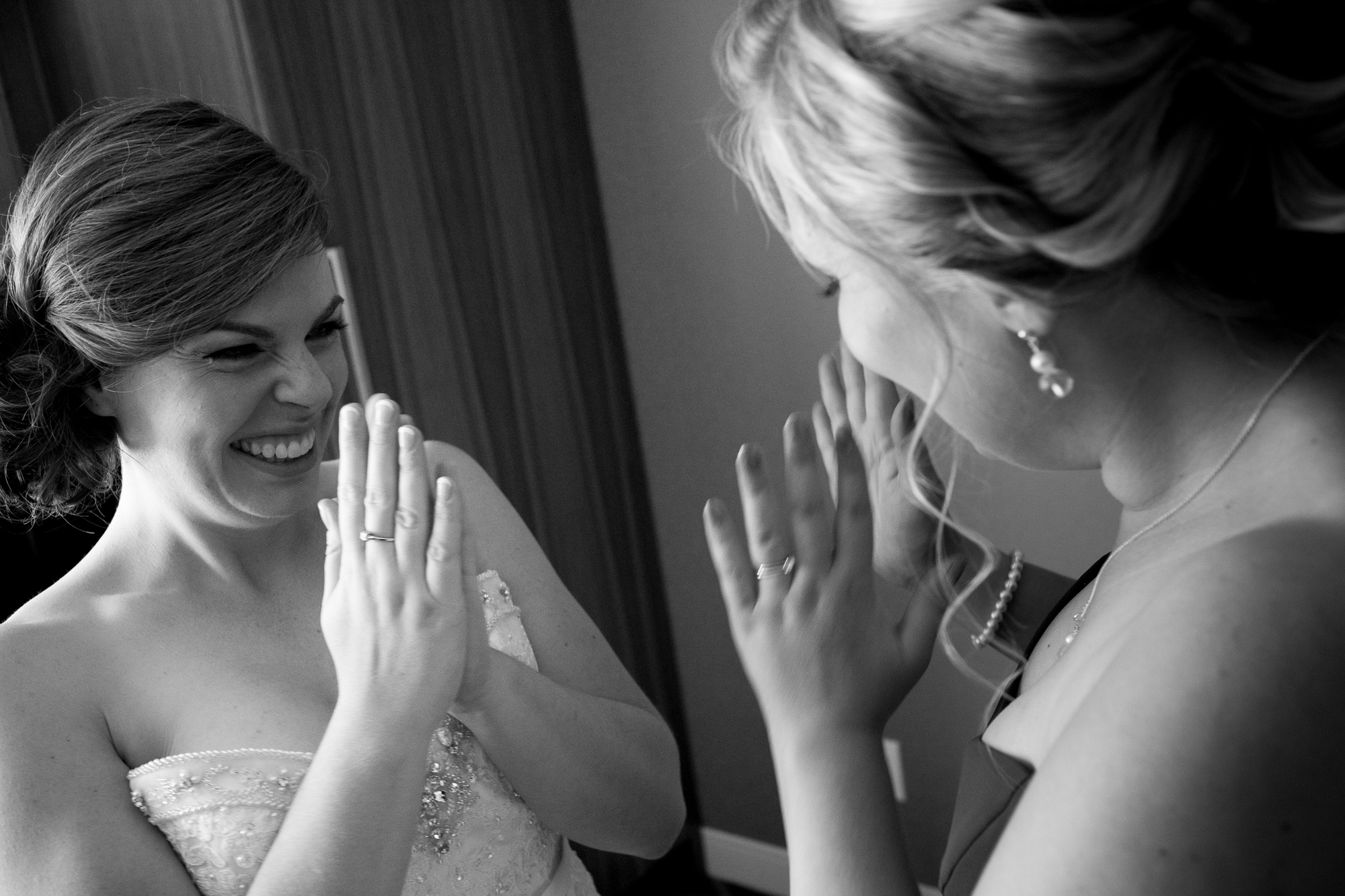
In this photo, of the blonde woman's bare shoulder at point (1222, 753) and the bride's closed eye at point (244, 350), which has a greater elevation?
the bride's closed eye at point (244, 350)

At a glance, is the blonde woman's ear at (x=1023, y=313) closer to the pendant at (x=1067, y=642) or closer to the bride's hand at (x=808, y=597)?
the bride's hand at (x=808, y=597)

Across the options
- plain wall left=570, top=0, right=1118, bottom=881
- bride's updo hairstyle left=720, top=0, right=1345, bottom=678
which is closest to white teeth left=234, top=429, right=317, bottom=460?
bride's updo hairstyle left=720, top=0, right=1345, bottom=678

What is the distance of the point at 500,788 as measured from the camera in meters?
1.35

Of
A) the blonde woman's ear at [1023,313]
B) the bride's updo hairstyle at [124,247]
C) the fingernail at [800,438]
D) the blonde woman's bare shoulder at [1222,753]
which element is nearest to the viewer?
the blonde woman's bare shoulder at [1222,753]

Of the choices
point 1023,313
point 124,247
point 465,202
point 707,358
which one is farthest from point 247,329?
point 707,358

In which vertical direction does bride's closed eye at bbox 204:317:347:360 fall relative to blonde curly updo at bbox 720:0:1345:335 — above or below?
below

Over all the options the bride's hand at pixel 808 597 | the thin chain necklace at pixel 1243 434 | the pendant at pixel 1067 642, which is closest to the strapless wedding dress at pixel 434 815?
the bride's hand at pixel 808 597

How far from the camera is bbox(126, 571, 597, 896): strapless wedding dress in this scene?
119 centimetres

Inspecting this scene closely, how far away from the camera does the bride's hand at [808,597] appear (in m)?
0.89

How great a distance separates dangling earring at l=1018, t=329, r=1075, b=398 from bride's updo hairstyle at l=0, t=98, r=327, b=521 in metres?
0.84

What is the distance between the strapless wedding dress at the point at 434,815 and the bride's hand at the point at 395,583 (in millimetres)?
168

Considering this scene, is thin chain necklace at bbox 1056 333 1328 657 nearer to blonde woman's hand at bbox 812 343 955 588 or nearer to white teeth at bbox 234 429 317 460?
blonde woman's hand at bbox 812 343 955 588

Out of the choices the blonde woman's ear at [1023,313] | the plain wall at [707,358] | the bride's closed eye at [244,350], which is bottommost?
the plain wall at [707,358]

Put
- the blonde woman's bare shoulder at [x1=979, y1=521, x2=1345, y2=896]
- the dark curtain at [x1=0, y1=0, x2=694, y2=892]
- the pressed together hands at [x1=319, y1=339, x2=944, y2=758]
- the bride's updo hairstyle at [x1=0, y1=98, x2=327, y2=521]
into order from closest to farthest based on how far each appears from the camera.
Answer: the blonde woman's bare shoulder at [x1=979, y1=521, x2=1345, y2=896]
the pressed together hands at [x1=319, y1=339, x2=944, y2=758]
the bride's updo hairstyle at [x1=0, y1=98, x2=327, y2=521]
the dark curtain at [x1=0, y1=0, x2=694, y2=892]
